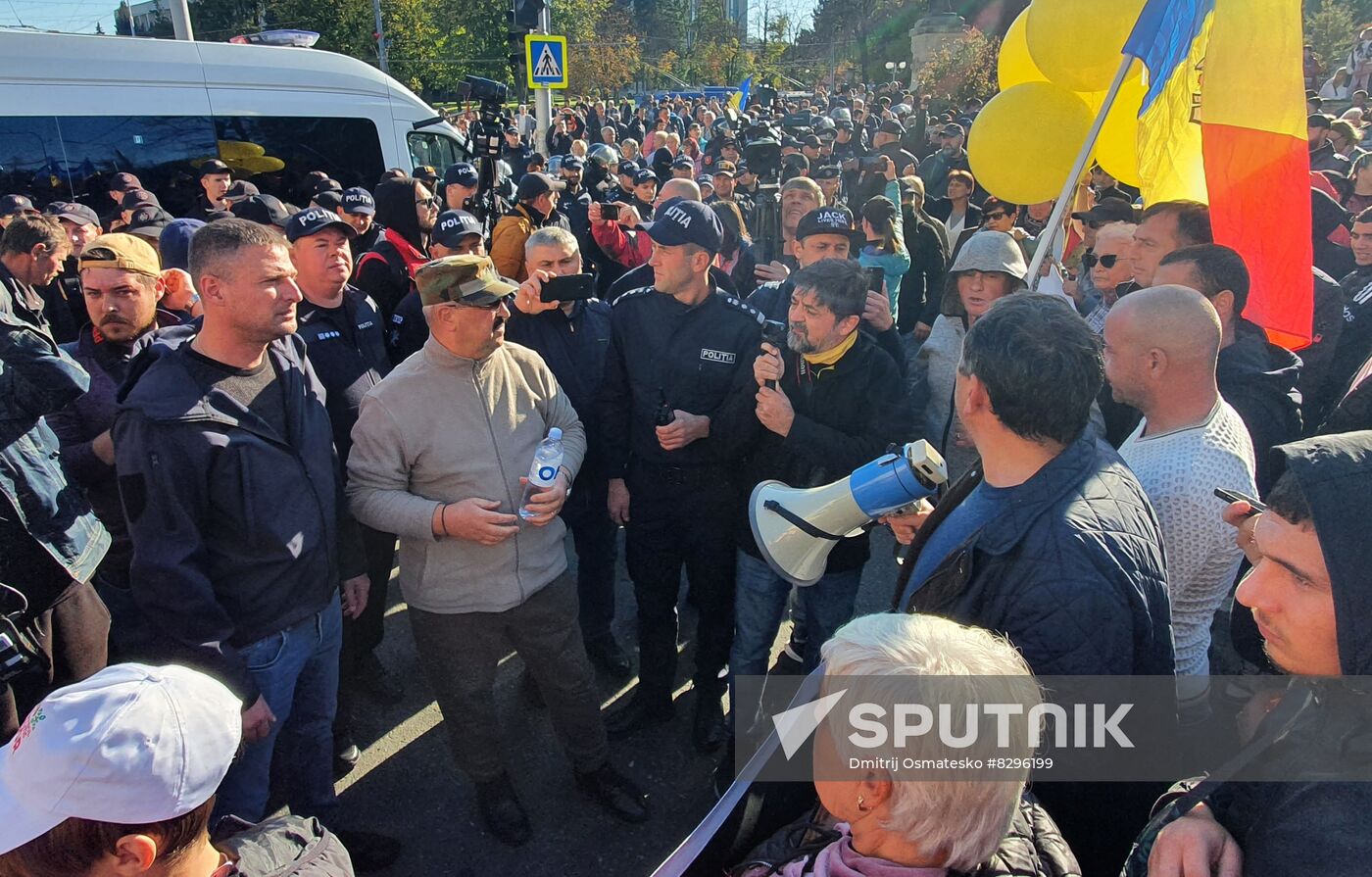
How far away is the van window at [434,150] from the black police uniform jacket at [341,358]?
8161 millimetres

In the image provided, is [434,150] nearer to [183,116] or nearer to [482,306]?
[183,116]

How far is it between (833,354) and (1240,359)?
156 cm

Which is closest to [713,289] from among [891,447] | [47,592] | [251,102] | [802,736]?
[891,447]

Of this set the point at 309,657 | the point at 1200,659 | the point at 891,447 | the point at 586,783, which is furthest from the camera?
the point at 586,783

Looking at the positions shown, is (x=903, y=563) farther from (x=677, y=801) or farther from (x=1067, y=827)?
(x=677, y=801)

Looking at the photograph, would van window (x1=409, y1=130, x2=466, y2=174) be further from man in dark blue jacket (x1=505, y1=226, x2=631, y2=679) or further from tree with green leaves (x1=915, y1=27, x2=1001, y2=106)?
tree with green leaves (x1=915, y1=27, x2=1001, y2=106)

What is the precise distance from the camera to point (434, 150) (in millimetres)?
11367

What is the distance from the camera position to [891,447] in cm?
252

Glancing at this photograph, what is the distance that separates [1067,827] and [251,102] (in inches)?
409

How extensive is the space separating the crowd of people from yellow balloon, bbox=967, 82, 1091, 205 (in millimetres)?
537

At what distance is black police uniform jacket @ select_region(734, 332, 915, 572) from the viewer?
9.64ft

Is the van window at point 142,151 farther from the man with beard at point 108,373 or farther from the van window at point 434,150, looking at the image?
the man with beard at point 108,373

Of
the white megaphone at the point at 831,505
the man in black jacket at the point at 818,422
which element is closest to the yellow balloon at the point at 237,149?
the man in black jacket at the point at 818,422

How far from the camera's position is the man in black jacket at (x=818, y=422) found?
2.89 m
